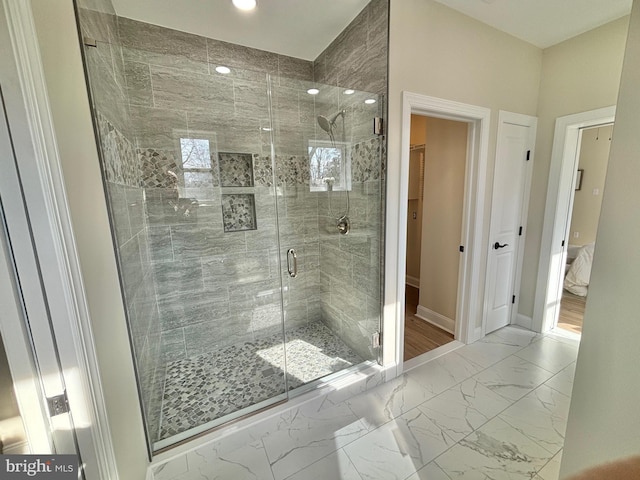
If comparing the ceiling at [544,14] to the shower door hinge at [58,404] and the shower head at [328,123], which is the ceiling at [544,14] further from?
the shower door hinge at [58,404]

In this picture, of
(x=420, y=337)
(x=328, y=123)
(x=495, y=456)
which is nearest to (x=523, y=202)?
(x=420, y=337)

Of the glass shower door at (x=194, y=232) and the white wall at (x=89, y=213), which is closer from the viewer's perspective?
the white wall at (x=89, y=213)

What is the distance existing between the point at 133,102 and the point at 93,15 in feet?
2.64

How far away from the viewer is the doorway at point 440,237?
2529mm

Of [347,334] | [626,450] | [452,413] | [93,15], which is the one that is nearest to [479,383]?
[452,413]

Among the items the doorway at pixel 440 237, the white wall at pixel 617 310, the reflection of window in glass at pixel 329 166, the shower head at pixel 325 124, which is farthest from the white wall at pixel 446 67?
the white wall at pixel 617 310

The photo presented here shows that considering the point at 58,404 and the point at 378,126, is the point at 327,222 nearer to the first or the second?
the point at 378,126

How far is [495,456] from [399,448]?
1.74ft

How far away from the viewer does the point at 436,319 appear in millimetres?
2938

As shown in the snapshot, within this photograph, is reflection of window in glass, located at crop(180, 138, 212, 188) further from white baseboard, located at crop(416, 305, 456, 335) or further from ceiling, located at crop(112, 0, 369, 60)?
white baseboard, located at crop(416, 305, 456, 335)

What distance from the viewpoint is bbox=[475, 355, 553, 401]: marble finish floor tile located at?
6.39 ft

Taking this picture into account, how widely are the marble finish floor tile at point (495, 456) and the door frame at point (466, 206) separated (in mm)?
685

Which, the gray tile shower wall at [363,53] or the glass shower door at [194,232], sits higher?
the gray tile shower wall at [363,53]

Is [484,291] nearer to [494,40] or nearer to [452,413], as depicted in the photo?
[452,413]
